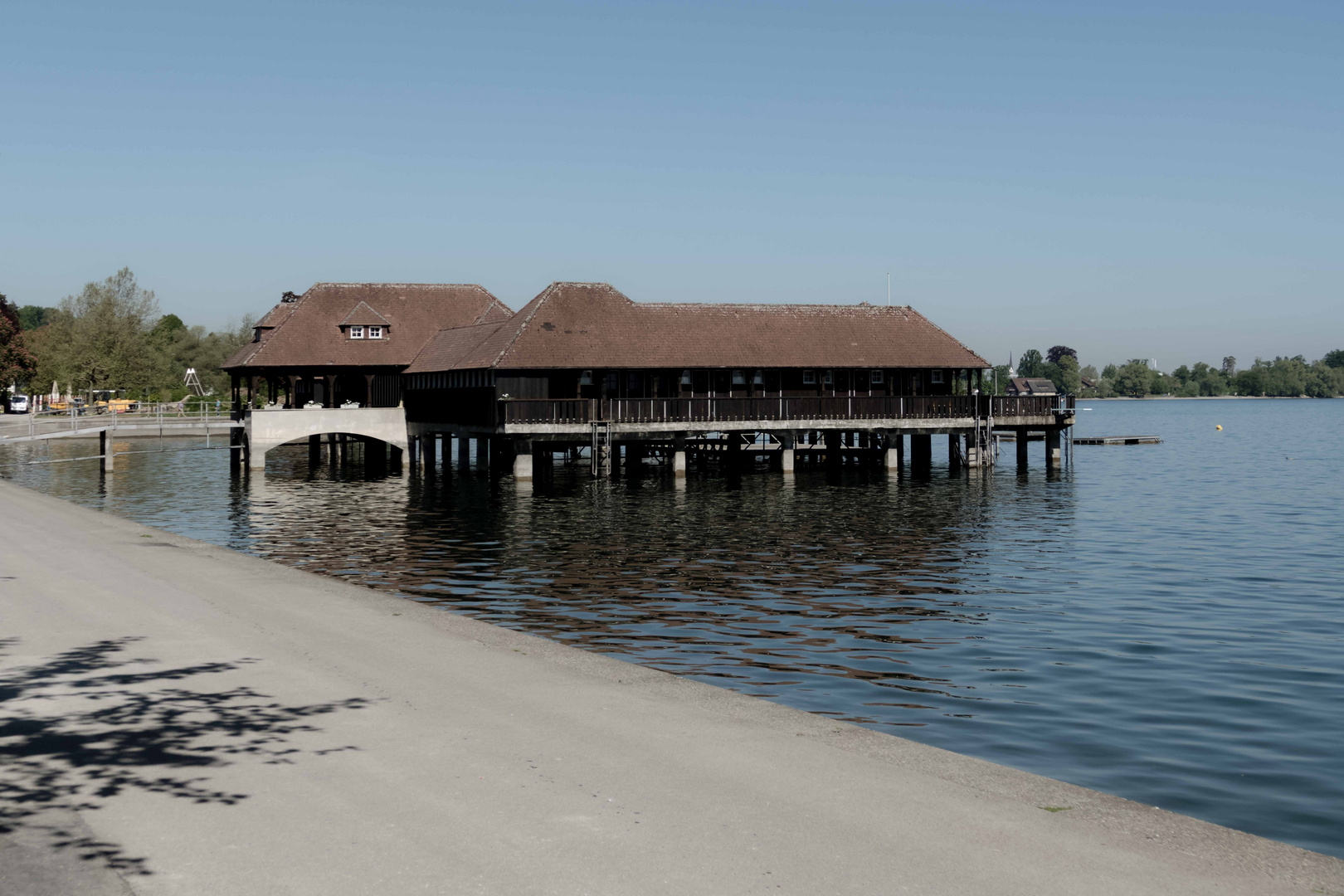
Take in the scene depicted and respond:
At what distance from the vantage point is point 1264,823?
10.2 meters

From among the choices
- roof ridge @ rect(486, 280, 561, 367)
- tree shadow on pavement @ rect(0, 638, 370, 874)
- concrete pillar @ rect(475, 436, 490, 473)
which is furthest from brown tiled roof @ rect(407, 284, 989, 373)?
tree shadow on pavement @ rect(0, 638, 370, 874)

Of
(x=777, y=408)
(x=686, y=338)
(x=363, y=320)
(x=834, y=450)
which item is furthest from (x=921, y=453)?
(x=363, y=320)

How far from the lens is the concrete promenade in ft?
24.4

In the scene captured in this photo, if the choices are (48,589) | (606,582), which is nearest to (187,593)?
(48,589)

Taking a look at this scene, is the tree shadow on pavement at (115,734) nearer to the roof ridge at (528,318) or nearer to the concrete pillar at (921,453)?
the roof ridge at (528,318)

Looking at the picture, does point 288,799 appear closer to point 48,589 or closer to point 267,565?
point 48,589

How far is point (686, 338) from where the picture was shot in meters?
54.6

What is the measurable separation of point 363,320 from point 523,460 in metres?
14.5

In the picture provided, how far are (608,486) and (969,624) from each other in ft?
105

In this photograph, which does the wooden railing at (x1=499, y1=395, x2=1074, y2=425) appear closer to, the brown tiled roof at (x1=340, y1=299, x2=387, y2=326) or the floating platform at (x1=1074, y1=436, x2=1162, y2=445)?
the brown tiled roof at (x1=340, y1=299, x2=387, y2=326)

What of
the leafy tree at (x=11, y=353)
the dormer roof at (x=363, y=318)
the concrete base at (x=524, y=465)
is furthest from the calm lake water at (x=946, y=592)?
the leafy tree at (x=11, y=353)

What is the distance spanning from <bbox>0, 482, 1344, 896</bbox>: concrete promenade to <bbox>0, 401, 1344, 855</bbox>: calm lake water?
2512 millimetres

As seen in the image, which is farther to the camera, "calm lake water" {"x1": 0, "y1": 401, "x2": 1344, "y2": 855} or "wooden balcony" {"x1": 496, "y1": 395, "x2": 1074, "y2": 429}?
"wooden balcony" {"x1": 496, "y1": 395, "x2": 1074, "y2": 429}

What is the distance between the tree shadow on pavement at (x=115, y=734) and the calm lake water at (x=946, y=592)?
6.22 m
